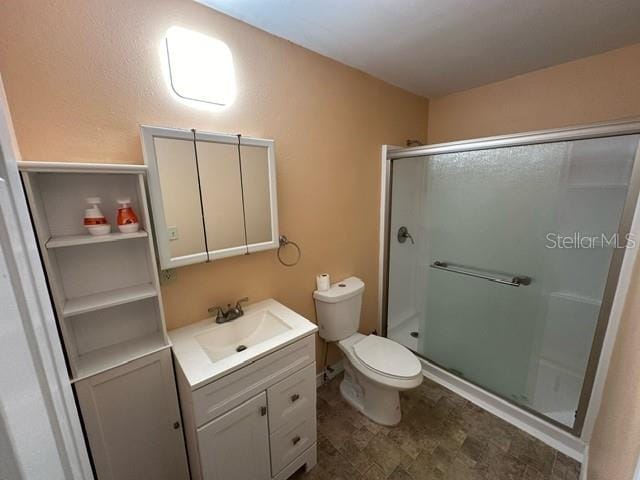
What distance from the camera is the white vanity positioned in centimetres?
104

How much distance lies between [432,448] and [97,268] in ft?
6.42

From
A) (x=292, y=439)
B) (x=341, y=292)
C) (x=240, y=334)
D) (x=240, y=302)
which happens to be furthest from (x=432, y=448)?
(x=240, y=302)

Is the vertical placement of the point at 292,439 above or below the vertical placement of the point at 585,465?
above

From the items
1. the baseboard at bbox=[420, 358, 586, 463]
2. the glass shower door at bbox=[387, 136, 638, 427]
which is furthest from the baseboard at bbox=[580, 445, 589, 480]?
the glass shower door at bbox=[387, 136, 638, 427]

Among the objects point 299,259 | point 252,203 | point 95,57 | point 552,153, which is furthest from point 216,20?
point 552,153

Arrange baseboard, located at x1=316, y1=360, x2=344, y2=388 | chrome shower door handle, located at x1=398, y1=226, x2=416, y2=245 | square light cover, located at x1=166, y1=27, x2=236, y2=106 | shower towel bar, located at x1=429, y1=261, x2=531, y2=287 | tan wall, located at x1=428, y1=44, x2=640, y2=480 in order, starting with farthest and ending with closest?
chrome shower door handle, located at x1=398, y1=226, x2=416, y2=245 < baseboard, located at x1=316, y1=360, x2=344, y2=388 < shower towel bar, located at x1=429, y1=261, x2=531, y2=287 < square light cover, located at x1=166, y1=27, x2=236, y2=106 < tan wall, located at x1=428, y1=44, x2=640, y2=480

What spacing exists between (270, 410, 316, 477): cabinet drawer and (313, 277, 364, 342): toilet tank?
1.75 ft

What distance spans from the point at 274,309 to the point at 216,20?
1.45 meters

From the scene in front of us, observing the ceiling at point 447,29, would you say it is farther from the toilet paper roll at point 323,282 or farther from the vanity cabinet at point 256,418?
the vanity cabinet at point 256,418

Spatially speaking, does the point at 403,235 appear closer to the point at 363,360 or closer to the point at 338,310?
the point at 338,310

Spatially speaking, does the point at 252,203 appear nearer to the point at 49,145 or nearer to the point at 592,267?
the point at 49,145

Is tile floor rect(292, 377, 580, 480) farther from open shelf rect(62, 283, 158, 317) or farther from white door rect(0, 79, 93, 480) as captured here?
white door rect(0, 79, 93, 480)

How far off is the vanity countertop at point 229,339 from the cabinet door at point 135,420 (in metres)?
0.12

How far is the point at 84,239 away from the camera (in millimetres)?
928
